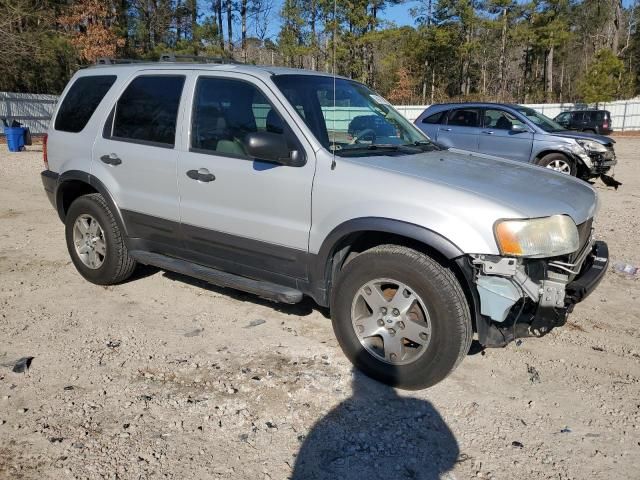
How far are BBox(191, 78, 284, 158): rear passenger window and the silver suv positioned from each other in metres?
0.01

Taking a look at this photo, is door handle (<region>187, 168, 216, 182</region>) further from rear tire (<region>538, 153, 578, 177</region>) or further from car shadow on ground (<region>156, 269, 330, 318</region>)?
rear tire (<region>538, 153, 578, 177</region>)

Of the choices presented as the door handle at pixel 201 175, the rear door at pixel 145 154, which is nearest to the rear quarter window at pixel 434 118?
the rear door at pixel 145 154

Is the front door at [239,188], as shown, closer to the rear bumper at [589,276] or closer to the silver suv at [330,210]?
the silver suv at [330,210]

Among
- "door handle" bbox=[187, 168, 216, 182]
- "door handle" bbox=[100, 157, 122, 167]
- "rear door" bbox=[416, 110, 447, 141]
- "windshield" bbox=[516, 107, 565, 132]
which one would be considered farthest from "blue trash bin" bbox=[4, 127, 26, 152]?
"door handle" bbox=[187, 168, 216, 182]

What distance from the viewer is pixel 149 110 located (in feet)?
14.9

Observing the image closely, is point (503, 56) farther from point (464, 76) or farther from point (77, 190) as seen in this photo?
point (77, 190)

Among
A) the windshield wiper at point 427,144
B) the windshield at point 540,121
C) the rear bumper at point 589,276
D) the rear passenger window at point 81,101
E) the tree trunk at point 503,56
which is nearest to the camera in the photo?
the rear bumper at point 589,276

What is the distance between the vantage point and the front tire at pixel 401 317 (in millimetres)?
3156

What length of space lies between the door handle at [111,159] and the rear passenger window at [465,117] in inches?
356

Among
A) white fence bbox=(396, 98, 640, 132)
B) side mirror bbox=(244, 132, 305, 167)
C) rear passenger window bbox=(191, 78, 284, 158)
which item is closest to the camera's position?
side mirror bbox=(244, 132, 305, 167)

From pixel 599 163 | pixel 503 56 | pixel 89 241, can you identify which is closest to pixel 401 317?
pixel 89 241

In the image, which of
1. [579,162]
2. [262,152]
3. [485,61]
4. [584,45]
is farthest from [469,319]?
[584,45]

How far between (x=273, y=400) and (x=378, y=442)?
70 centimetres

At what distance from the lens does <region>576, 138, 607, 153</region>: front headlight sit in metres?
10.9
